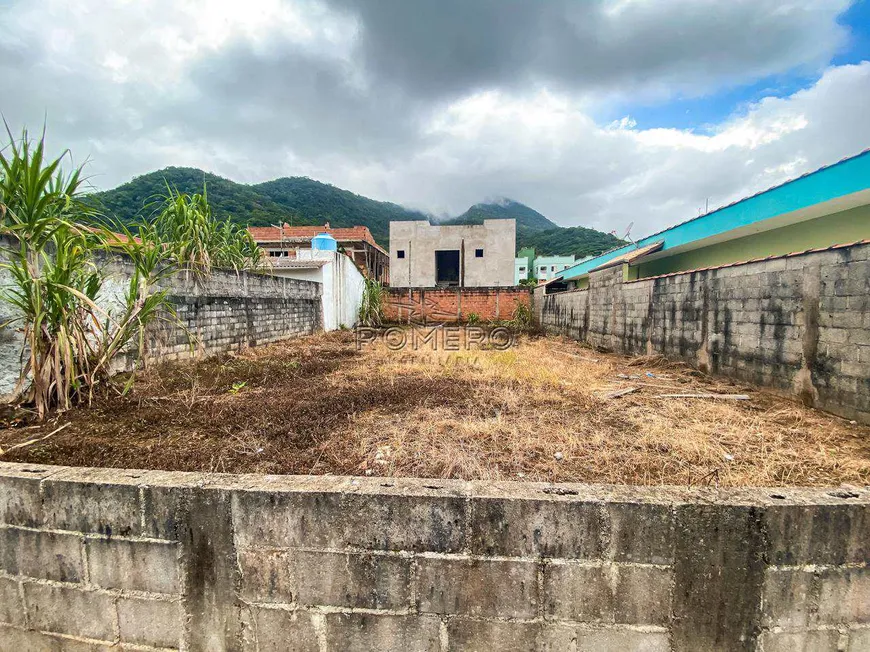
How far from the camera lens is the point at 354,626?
1152mm

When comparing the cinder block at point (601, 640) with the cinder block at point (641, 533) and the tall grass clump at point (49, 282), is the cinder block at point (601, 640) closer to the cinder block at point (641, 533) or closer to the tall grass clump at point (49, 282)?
the cinder block at point (641, 533)

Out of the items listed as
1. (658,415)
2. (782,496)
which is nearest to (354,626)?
(782,496)

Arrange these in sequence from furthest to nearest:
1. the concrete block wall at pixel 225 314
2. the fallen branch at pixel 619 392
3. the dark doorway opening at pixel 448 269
Result: the dark doorway opening at pixel 448 269 < the concrete block wall at pixel 225 314 < the fallen branch at pixel 619 392

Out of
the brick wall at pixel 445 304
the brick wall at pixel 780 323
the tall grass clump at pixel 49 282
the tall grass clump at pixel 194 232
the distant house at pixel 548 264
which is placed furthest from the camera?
the distant house at pixel 548 264

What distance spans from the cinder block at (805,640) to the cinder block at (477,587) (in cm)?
77

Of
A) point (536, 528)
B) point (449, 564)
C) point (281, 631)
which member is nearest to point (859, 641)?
point (536, 528)

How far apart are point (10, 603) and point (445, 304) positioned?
41.1 feet

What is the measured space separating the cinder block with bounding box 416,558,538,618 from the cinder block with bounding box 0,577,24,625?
1513mm

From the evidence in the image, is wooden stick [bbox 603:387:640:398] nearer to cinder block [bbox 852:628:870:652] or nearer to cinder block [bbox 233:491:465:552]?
cinder block [bbox 852:628:870:652]

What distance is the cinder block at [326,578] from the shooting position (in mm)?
1134

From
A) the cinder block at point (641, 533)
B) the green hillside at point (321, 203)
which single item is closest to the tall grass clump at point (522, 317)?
the cinder block at point (641, 533)

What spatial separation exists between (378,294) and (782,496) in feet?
40.0

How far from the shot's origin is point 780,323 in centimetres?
309

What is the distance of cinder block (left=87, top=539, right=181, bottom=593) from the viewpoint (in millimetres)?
1201
